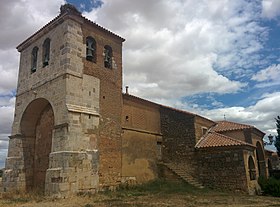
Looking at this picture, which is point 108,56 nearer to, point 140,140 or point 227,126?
point 140,140

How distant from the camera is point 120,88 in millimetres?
17688

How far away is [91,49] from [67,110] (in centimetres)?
434

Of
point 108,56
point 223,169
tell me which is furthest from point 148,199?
point 108,56

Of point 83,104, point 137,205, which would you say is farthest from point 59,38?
point 137,205

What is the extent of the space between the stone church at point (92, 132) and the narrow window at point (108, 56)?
0.07 metres

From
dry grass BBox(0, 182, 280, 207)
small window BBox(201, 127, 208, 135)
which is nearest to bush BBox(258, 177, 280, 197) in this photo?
dry grass BBox(0, 182, 280, 207)

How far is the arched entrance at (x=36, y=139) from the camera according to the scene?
54.3 feet

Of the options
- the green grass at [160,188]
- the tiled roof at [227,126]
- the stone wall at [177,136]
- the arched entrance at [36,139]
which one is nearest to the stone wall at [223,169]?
the stone wall at [177,136]

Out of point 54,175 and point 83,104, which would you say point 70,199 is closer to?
point 54,175

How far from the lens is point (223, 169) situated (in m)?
18.1

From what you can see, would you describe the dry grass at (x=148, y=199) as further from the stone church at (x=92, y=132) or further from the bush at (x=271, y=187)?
the bush at (x=271, y=187)

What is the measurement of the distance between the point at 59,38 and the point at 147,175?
10211 millimetres

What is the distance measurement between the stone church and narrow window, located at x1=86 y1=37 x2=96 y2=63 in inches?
2.4

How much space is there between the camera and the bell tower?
13930mm
